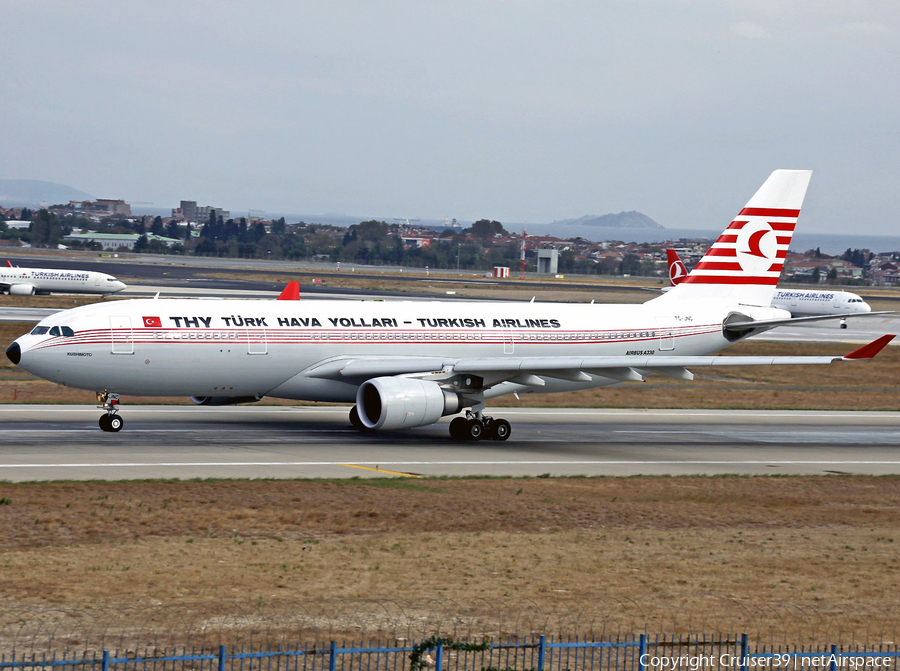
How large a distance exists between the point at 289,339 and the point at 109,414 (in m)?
6.44

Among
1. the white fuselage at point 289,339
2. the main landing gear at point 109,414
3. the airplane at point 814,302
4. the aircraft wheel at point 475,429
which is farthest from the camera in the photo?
the airplane at point 814,302

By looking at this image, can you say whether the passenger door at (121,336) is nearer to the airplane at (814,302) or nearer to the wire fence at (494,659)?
the wire fence at (494,659)

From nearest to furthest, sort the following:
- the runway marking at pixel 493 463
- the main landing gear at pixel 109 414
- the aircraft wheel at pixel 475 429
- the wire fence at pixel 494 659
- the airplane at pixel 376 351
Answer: the wire fence at pixel 494 659 < the runway marking at pixel 493 463 < the airplane at pixel 376 351 < the main landing gear at pixel 109 414 < the aircraft wheel at pixel 475 429

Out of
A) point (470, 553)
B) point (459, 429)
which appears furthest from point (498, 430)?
point (470, 553)

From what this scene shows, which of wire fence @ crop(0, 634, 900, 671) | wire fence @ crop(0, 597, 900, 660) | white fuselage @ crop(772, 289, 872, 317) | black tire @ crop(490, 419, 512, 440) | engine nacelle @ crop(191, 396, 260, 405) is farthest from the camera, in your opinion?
white fuselage @ crop(772, 289, 872, 317)

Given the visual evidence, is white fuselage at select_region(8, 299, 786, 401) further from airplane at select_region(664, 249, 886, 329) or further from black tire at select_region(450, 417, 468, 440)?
airplane at select_region(664, 249, 886, 329)

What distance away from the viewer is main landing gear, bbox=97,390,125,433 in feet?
126

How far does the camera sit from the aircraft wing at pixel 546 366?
1544 inches

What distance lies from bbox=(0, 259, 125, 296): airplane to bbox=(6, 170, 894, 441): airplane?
3233 inches

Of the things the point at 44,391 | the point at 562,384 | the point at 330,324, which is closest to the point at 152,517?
the point at 330,324

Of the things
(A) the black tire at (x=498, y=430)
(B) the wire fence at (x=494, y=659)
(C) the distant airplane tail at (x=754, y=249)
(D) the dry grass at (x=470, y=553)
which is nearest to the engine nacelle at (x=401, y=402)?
(A) the black tire at (x=498, y=430)

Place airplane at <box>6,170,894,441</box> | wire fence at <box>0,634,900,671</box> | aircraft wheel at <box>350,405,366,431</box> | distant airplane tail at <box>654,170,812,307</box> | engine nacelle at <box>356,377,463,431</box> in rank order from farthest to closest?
distant airplane tail at <box>654,170,812,307</box> < aircraft wheel at <box>350,405,366,431</box> < engine nacelle at <box>356,377,463,431</box> < airplane at <box>6,170,894,441</box> < wire fence at <box>0,634,900,671</box>

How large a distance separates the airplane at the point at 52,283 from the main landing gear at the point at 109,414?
82.4 metres

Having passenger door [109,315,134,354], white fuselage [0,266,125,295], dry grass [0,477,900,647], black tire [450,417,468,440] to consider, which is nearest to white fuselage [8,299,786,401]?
passenger door [109,315,134,354]
